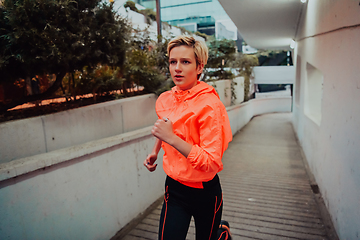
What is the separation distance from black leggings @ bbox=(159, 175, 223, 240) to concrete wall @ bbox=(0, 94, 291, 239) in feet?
3.50

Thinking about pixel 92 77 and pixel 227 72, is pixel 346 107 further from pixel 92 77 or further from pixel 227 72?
pixel 227 72

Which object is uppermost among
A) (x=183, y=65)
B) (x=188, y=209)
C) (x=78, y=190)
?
(x=183, y=65)

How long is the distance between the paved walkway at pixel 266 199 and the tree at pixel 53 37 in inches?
78.2

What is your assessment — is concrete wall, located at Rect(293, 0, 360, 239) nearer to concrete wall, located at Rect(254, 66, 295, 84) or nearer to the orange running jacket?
the orange running jacket

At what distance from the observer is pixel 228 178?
496 centimetres

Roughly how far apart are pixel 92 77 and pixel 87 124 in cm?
93

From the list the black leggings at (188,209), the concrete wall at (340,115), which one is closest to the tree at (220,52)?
the concrete wall at (340,115)

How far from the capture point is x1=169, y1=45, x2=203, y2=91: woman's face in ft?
4.83

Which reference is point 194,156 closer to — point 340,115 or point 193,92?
point 193,92

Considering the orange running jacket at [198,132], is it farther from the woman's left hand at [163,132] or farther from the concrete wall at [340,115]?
the concrete wall at [340,115]

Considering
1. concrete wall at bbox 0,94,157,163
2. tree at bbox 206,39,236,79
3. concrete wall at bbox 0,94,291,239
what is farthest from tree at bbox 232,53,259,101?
concrete wall at bbox 0,94,291,239

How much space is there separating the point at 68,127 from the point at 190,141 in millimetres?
1650

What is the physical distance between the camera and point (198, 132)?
1.47 meters

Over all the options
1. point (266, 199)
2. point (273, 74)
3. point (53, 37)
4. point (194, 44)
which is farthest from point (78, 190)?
point (273, 74)
